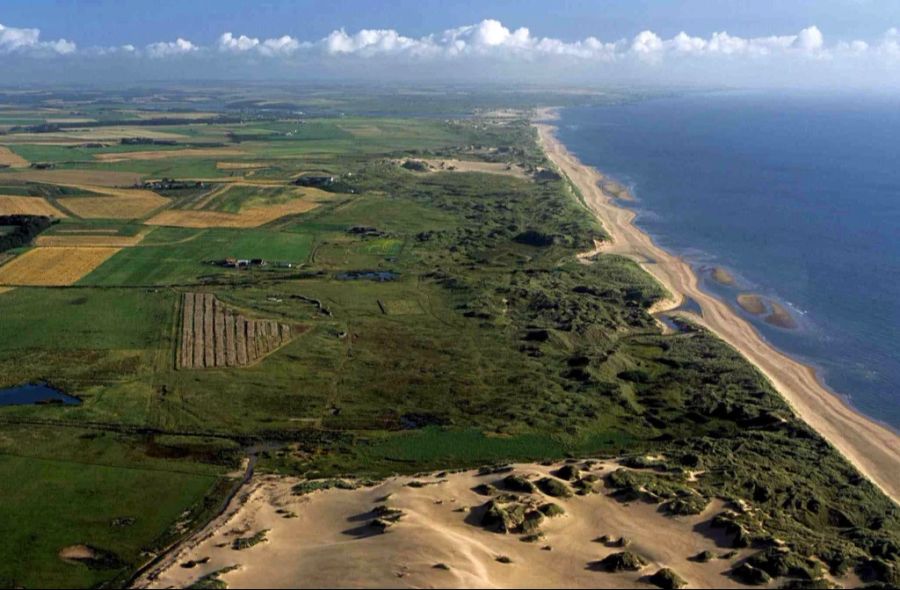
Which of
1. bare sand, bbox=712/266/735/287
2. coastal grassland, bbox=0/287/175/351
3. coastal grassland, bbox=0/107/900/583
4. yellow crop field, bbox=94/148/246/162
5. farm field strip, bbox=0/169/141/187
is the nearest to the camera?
coastal grassland, bbox=0/107/900/583

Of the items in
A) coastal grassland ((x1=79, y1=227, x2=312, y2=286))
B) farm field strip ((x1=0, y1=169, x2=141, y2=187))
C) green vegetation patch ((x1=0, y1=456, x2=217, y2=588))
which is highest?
farm field strip ((x1=0, y1=169, x2=141, y2=187))

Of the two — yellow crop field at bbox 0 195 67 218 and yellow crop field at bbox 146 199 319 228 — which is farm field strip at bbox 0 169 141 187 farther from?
yellow crop field at bbox 146 199 319 228

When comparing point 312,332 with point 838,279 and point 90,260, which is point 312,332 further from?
point 838,279

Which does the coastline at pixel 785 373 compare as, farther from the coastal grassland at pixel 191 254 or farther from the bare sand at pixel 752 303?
the coastal grassland at pixel 191 254

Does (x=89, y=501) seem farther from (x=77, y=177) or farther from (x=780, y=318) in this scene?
(x=77, y=177)

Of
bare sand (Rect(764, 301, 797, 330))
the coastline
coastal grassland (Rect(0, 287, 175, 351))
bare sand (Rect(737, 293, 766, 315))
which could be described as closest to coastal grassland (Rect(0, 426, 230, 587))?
coastal grassland (Rect(0, 287, 175, 351))

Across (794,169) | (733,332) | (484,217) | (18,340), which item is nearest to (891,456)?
(733,332)

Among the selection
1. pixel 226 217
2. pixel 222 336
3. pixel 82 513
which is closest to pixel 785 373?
pixel 222 336

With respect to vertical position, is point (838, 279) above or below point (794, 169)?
below
